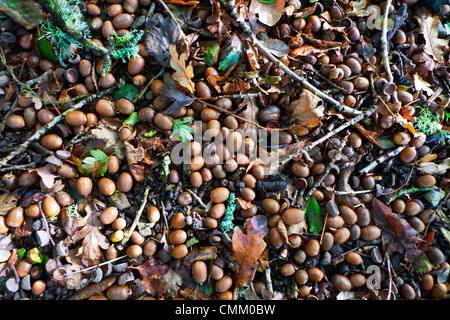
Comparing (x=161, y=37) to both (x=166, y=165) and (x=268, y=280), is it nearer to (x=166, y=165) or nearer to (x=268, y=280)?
(x=166, y=165)

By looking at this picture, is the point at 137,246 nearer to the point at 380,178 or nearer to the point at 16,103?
the point at 16,103

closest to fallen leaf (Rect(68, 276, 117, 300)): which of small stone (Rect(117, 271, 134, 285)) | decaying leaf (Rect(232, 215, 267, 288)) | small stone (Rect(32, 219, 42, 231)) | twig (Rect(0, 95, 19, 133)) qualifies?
small stone (Rect(117, 271, 134, 285))

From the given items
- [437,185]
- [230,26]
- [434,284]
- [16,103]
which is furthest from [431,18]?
[16,103]

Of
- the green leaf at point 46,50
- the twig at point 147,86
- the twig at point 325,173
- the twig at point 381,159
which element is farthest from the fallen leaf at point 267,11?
the green leaf at point 46,50

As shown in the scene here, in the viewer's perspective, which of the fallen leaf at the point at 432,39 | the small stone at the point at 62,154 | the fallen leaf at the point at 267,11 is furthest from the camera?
the fallen leaf at the point at 432,39

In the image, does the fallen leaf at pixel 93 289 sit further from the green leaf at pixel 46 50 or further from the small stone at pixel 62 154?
the green leaf at pixel 46 50

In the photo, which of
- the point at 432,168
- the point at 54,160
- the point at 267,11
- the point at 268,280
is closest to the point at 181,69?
the point at 267,11

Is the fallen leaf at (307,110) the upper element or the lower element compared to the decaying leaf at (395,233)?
upper

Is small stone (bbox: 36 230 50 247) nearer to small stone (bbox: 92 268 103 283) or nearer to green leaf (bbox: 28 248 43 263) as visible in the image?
green leaf (bbox: 28 248 43 263)
